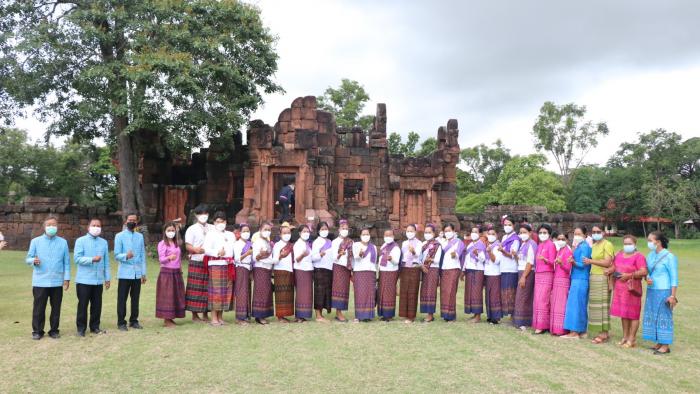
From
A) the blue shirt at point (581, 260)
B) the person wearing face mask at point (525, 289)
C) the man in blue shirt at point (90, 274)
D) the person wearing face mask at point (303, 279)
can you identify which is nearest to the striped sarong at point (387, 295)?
the person wearing face mask at point (303, 279)

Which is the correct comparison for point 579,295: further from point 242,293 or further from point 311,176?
point 311,176

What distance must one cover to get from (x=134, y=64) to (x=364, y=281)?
40.1 ft

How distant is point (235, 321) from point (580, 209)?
46337 millimetres

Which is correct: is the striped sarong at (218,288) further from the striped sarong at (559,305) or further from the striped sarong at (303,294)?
the striped sarong at (559,305)

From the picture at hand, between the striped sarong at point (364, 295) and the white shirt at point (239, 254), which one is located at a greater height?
the white shirt at point (239, 254)

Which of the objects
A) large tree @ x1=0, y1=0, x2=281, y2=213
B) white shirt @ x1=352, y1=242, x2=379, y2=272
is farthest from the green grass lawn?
large tree @ x1=0, y1=0, x2=281, y2=213

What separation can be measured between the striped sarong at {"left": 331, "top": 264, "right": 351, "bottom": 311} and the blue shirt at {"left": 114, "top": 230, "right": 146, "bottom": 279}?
3.05m

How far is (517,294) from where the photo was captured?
30.7 ft

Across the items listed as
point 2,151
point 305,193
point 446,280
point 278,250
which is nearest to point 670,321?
point 446,280

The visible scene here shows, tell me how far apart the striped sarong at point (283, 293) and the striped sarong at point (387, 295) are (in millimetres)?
1523

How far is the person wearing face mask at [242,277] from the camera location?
9.30m

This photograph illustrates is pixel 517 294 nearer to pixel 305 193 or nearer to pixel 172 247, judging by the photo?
pixel 172 247

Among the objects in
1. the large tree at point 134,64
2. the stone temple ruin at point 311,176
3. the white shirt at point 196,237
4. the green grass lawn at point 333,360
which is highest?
the large tree at point 134,64

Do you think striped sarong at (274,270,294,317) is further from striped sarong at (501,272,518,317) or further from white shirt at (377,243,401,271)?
striped sarong at (501,272,518,317)
